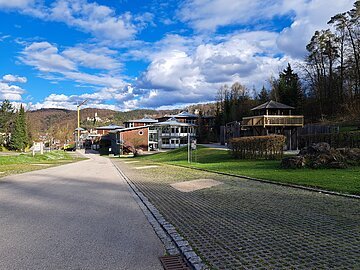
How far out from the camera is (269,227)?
600 cm

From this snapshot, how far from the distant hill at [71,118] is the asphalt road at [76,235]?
103996 millimetres

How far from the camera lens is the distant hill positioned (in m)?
121

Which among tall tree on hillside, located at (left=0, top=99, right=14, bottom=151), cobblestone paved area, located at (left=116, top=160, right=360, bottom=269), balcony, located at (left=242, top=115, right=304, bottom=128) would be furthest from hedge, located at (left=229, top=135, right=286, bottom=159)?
tall tree on hillside, located at (left=0, top=99, right=14, bottom=151)

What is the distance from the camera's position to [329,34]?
46125 millimetres

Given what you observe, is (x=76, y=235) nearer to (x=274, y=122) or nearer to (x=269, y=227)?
(x=269, y=227)

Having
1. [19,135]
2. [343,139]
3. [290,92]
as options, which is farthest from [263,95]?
[19,135]

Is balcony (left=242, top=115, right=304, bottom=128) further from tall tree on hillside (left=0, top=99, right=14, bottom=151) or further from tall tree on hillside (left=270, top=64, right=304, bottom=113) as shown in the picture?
tall tree on hillside (left=0, top=99, right=14, bottom=151)

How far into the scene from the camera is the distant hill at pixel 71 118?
121125 millimetres

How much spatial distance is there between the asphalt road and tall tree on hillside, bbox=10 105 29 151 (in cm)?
7287

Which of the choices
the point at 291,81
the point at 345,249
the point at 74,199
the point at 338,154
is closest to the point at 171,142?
the point at 291,81

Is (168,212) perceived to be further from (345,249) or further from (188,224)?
(345,249)

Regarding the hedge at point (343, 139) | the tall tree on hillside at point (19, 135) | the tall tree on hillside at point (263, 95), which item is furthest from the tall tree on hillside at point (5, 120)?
the hedge at point (343, 139)

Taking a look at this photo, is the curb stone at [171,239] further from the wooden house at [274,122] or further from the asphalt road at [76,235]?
the wooden house at [274,122]

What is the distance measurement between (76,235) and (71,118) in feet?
469
